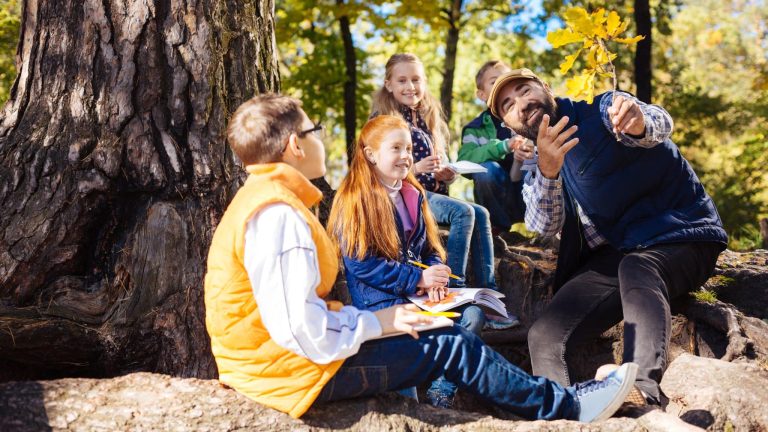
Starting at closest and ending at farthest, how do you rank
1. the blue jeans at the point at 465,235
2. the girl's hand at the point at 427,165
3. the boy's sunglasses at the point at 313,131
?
1. the boy's sunglasses at the point at 313,131
2. the blue jeans at the point at 465,235
3. the girl's hand at the point at 427,165

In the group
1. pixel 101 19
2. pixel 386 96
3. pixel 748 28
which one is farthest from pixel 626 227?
pixel 748 28

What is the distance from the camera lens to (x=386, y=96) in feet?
16.5

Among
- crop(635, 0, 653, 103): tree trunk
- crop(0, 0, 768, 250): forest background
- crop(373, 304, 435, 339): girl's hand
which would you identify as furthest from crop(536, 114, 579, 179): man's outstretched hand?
crop(635, 0, 653, 103): tree trunk

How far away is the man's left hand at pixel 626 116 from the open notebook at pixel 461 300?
100cm

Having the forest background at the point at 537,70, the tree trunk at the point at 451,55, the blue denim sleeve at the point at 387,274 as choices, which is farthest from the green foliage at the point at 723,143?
the blue denim sleeve at the point at 387,274

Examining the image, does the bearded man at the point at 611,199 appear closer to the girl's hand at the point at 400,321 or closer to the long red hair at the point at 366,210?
the long red hair at the point at 366,210

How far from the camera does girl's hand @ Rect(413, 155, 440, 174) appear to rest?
4.65 m

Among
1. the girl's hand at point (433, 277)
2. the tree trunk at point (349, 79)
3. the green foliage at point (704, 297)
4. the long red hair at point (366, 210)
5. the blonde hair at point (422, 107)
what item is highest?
the tree trunk at point (349, 79)

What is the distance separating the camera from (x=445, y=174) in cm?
471

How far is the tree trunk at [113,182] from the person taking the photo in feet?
11.3

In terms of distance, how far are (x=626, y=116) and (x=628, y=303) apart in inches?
34.7

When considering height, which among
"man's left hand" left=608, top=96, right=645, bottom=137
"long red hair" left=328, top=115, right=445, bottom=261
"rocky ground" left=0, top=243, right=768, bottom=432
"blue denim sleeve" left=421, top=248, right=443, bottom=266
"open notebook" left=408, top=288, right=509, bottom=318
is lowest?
"rocky ground" left=0, top=243, right=768, bottom=432

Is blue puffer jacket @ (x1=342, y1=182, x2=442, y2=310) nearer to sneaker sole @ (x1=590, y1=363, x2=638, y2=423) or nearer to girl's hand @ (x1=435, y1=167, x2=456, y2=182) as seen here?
girl's hand @ (x1=435, y1=167, x2=456, y2=182)

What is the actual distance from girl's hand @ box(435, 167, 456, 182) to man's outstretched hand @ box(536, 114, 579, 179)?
0.87 m
